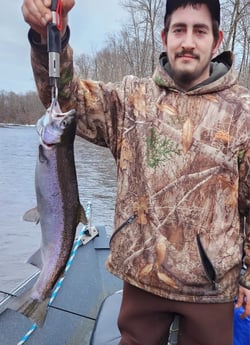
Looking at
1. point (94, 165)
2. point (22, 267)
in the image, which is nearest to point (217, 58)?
point (22, 267)

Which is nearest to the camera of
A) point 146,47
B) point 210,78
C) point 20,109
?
point 210,78

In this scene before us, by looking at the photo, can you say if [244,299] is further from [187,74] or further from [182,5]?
[182,5]

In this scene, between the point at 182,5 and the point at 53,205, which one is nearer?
the point at 53,205

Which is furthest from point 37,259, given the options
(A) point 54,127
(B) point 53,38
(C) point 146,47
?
(C) point 146,47

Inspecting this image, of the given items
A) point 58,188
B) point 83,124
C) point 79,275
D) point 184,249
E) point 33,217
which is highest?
point 83,124

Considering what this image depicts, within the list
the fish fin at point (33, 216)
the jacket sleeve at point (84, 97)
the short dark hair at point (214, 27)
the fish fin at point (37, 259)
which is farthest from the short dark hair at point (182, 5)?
the fish fin at point (37, 259)

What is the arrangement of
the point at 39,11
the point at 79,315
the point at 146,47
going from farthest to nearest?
1. the point at 146,47
2. the point at 79,315
3. the point at 39,11

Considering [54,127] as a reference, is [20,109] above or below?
below

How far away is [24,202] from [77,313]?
8.75 metres

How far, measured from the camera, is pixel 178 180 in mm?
2316

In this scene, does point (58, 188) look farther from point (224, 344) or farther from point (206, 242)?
point (224, 344)

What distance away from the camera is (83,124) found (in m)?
2.42

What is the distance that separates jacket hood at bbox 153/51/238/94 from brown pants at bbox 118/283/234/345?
3.56 feet

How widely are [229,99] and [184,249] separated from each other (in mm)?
805
